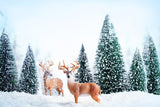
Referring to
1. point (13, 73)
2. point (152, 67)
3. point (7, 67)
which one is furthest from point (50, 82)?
point (152, 67)

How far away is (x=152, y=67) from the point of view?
3.10 metres

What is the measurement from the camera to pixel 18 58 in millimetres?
3434

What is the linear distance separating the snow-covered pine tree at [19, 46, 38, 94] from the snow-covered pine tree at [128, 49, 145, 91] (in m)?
1.74

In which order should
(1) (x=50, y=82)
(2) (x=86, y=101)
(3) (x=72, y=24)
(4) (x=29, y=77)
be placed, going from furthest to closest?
(3) (x=72, y=24) < (4) (x=29, y=77) < (1) (x=50, y=82) < (2) (x=86, y=101)

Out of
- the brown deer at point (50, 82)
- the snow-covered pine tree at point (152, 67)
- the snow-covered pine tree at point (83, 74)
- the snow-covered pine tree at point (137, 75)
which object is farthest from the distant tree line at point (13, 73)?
the snow-covered pine tree at point (152, 67)

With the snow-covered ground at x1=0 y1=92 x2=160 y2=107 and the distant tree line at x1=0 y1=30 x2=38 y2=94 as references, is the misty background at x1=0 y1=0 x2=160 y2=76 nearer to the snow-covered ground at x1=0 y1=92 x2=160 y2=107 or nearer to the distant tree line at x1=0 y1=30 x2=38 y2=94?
the distant tree line at x1=0 y1=30 x2=38 y2=94

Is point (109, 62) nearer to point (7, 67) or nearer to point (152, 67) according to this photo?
point (152, 67)

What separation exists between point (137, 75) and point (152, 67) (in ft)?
0.96

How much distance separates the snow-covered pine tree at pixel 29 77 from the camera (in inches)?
130

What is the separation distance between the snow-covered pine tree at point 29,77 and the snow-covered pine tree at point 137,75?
1737 mm

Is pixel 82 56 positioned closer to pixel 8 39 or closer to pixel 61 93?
pixel 61 93

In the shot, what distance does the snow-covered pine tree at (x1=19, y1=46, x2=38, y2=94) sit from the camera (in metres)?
3.31

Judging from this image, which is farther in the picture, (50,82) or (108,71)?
(108,71)

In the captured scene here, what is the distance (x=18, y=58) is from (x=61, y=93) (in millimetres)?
1085
